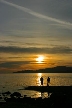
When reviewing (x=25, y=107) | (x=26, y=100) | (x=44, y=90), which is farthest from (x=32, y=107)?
(x=44, y=90)

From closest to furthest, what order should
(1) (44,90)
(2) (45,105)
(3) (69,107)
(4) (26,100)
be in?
(3) (69,107)
(2) (45,105)
(4) (26,100)
(1) (44,90)

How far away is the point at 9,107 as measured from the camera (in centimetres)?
3081

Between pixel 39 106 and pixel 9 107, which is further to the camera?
pixel 39 106

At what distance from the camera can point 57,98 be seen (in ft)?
109

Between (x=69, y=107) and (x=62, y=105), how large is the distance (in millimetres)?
1031

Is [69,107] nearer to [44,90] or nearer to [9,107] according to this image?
[9,107]

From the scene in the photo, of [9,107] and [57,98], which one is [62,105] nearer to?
[57,98]

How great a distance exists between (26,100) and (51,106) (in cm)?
996

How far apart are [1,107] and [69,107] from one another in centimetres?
876

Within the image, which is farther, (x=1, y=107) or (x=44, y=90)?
(x=44, y=90)

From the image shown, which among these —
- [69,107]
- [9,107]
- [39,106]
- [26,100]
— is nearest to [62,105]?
[69,107]

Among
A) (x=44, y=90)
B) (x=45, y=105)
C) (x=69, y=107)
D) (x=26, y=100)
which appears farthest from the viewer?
(x=44, y=90)

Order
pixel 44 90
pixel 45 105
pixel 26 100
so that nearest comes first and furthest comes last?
pixel 45 105 → pixel 26 100 → pixel 44 90

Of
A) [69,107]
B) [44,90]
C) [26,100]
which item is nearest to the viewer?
[69,107]
